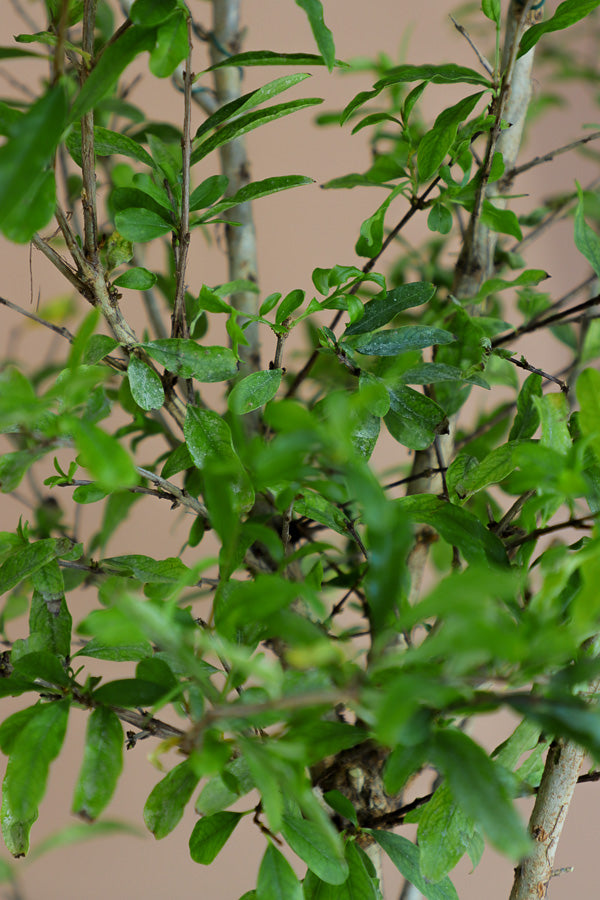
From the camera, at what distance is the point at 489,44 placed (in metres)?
1.06

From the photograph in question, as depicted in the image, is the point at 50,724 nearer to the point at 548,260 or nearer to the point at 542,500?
the point at 542,500

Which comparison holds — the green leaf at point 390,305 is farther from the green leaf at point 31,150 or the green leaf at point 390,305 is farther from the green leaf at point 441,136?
the green leaf at point 31,150

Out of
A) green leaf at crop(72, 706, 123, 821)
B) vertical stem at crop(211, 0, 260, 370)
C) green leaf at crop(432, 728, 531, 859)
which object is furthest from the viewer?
vertical stem at crop(211, 0, 260, 370)

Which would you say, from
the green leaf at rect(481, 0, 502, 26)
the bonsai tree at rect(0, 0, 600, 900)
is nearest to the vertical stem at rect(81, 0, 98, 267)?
the bonsai tree at rect(0, 0, 600, 900)

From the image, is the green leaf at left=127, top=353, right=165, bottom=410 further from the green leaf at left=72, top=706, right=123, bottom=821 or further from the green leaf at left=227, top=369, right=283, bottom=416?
the green leaf at left=72, top=706, right=123, bottom=821

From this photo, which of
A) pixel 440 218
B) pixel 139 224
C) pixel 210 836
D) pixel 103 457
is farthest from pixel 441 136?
pixel 210 836

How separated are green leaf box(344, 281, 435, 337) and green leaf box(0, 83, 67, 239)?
192 mm

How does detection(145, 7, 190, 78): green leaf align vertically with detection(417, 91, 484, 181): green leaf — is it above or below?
below

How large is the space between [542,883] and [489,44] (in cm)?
105

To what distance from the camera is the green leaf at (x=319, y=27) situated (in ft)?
0.86

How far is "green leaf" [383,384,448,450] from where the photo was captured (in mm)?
392

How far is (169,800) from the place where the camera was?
0.35m

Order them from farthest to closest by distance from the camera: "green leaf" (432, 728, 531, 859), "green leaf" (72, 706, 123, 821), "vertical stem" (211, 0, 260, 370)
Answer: "vertical stem" (211, 0, 260, 370)
"green leaf" (72, 706, 123, 821)
"green leaf" (432, 728, 531, 859)

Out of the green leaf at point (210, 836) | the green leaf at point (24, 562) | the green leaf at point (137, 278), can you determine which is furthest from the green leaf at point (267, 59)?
the green leaf at point (210, 836)
